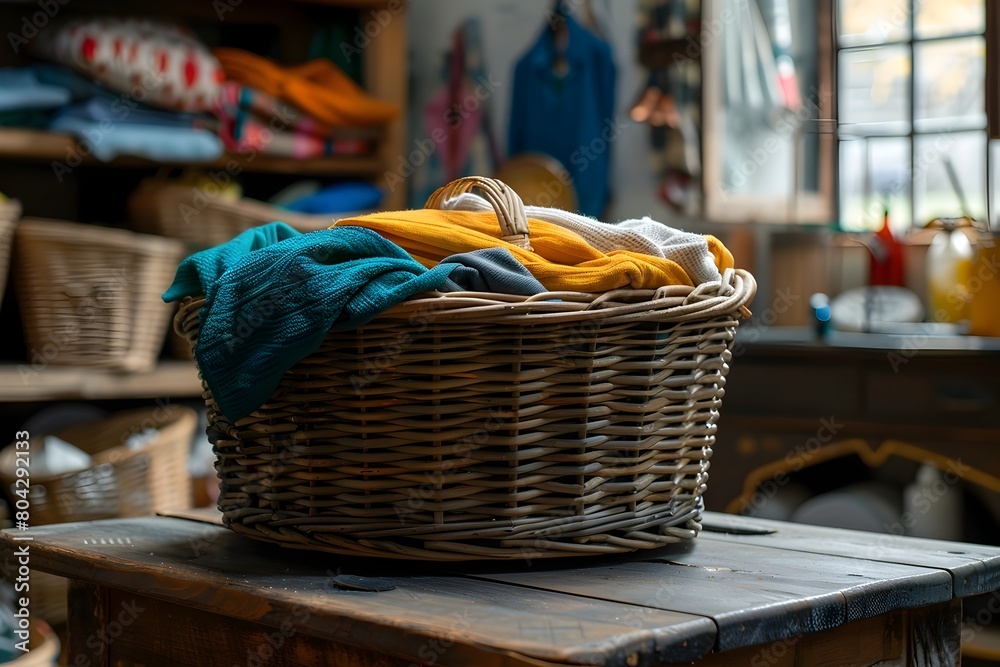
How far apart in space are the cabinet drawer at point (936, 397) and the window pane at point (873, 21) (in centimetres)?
88

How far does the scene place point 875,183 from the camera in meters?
2.35

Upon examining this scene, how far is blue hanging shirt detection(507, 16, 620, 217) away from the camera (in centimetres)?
247

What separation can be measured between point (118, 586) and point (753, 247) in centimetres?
181

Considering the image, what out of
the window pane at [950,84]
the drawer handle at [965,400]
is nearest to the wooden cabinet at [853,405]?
the drawer handle at [965,400]

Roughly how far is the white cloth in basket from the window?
1400 millimetres

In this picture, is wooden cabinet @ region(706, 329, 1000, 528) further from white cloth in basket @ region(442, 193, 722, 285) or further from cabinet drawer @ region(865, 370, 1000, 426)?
white cloth in basket @ region(442, 193, 722, 285)

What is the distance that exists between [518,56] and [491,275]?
1981 mm

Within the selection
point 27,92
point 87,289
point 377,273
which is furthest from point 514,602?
point 27,92

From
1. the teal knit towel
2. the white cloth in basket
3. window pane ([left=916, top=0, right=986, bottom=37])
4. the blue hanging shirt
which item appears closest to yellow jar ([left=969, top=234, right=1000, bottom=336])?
window pane ([left=916, top=0, right=986, bottom=37])

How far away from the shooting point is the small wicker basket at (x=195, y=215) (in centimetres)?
217

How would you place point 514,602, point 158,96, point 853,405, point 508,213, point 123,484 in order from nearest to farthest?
point 514,602 < point 508,213 < point 853,405 < point 123,484 < point 158,96

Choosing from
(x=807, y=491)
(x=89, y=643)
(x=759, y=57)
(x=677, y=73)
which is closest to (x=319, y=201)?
(x=677, y=73)

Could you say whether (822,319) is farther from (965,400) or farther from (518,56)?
(518,56)

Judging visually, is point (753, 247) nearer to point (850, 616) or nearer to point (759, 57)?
point (759, 57)
